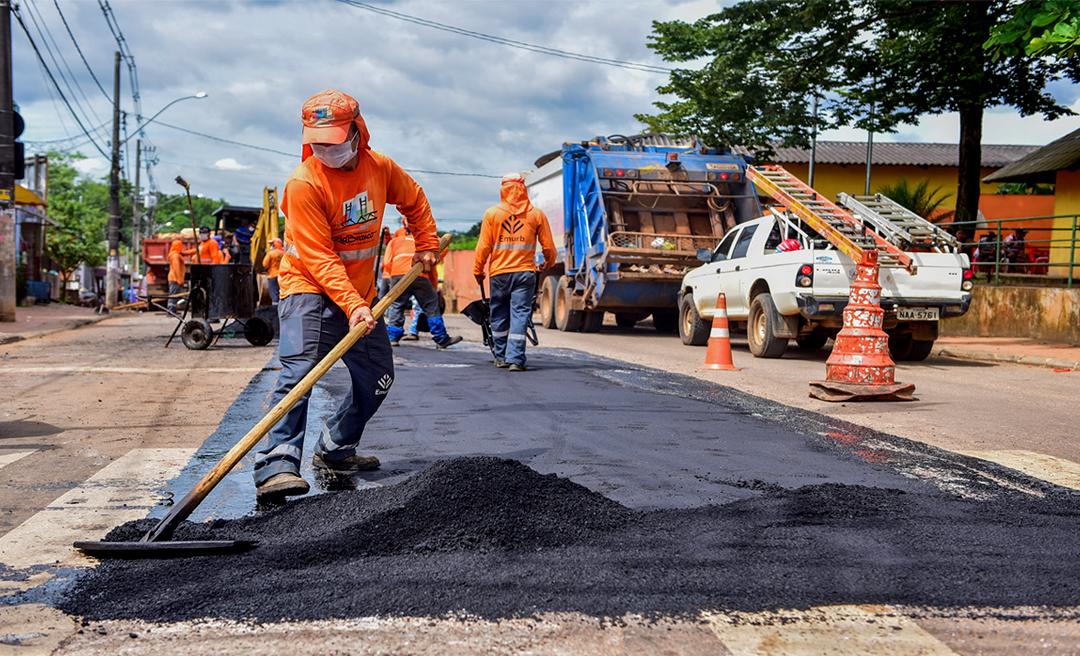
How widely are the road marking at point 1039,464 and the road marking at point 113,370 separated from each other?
683cm

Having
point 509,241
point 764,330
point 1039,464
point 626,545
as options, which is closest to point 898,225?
point 764,330

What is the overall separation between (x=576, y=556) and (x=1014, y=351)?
11.8 meters

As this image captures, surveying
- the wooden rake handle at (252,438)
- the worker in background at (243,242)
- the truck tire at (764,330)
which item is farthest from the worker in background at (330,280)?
the worker in background at (243,242)

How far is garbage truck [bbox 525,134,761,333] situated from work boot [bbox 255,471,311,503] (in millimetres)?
11163

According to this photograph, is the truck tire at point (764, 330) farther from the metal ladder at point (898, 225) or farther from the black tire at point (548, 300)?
the black tire at point (548, 300)

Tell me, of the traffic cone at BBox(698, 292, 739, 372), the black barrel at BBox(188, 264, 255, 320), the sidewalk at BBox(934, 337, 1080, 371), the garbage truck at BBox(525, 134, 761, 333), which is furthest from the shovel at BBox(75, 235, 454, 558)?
the garbage truck at BBox(525, 134, 761, 333)

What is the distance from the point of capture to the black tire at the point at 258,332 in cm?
1330

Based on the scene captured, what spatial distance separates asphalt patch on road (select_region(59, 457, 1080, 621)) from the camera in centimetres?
279

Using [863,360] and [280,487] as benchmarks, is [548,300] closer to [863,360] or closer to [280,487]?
[863,360]

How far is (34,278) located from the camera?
39219 mm

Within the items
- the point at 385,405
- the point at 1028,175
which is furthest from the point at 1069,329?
the point at 385,405

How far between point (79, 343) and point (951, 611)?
1360 cm

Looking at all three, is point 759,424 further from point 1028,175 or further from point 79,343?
point 1028,175

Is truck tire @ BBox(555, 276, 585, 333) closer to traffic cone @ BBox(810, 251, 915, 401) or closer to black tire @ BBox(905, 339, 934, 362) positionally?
black tire @ BBox(905, 339, 934, 362)
